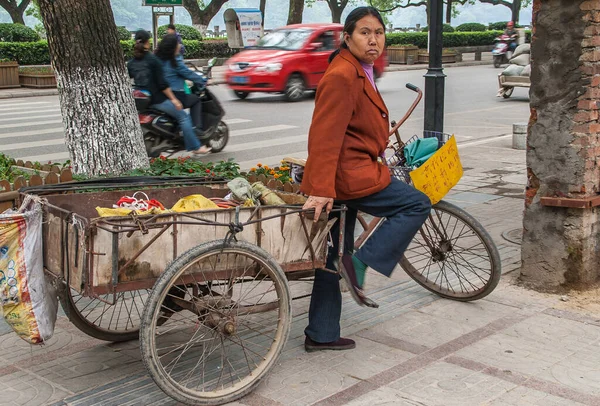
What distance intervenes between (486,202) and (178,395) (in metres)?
5.50

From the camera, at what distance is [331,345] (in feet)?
14.6

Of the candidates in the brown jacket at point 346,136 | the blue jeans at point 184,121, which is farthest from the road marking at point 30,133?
the brown jacket at point 346,136

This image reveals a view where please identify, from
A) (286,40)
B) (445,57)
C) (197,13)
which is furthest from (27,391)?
(197,13)

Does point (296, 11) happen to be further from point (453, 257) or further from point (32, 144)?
point (453, 257)

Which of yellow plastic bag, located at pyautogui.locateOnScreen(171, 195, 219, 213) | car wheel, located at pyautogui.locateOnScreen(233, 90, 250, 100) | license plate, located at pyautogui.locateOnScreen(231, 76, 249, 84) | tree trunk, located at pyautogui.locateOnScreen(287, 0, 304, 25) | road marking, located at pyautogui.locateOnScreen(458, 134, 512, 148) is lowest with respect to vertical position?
road marking, located at pyautogui.locateOnScreen(458, 134, 512, 148)

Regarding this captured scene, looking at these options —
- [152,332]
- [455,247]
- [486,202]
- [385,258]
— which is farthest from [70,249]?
[486,202]

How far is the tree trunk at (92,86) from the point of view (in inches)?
284

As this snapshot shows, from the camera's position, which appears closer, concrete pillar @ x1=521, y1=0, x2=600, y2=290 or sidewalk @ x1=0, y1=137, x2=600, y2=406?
sidewalk @ x1=0, y1=137, x2=600, y2=406

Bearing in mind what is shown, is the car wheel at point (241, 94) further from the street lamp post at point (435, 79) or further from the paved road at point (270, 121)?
the street lamp post at point (435, 79)

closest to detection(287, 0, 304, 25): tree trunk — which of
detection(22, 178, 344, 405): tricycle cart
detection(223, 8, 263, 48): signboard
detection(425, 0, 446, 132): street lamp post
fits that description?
detection(223, 8, 263, 48): signboard

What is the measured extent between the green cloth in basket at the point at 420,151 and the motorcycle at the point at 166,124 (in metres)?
5.92

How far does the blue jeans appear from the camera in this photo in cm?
1061

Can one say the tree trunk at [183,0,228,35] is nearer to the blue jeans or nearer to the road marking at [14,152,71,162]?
the road marking at [14,152,71,162]

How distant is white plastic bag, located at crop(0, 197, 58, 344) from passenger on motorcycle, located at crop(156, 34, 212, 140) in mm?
7109
